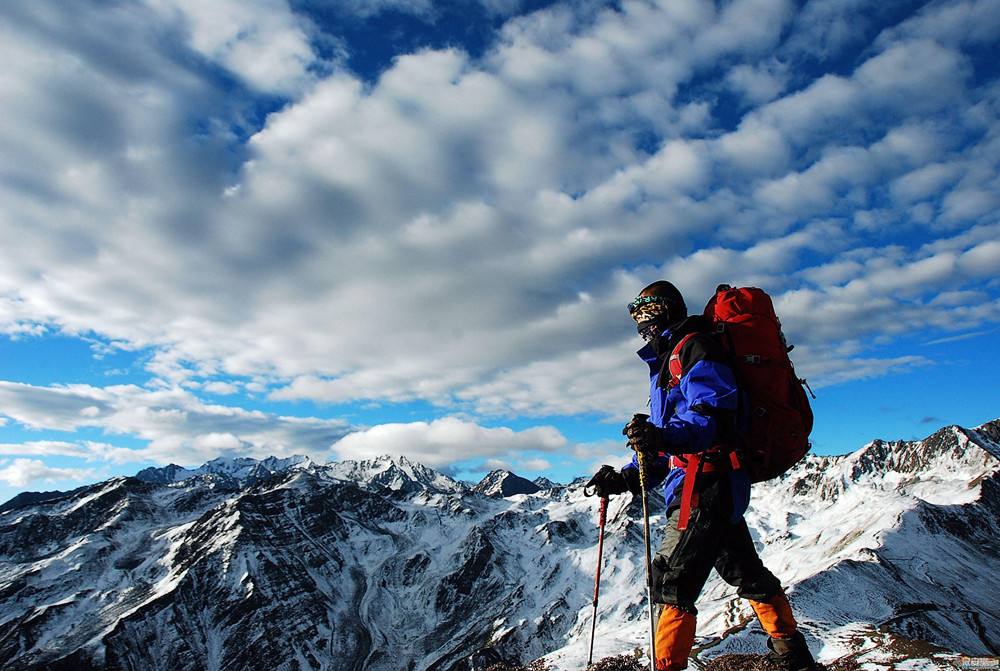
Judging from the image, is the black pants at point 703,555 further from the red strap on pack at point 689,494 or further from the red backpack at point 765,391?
the red backpack at point 765,391

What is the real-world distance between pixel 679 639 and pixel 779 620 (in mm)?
1727

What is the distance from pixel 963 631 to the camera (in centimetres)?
6994

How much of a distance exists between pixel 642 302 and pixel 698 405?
6.92ft

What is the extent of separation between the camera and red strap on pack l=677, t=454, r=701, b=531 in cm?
708

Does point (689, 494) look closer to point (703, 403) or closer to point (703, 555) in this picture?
point (703, 555)

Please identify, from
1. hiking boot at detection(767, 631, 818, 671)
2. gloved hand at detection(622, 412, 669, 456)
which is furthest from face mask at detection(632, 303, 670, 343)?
hiking boot at detection(767, 631, 818, 671)

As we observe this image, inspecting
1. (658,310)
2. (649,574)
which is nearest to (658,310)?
(658,310)

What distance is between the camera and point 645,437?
6.62 metres

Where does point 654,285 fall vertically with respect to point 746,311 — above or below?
above

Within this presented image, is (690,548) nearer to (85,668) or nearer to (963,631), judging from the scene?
(963,631)

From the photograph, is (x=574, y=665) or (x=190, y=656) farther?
(x=190, y=656)

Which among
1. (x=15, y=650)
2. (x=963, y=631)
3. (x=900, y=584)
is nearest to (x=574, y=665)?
(x=963, y=631)

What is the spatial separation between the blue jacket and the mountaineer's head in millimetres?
440

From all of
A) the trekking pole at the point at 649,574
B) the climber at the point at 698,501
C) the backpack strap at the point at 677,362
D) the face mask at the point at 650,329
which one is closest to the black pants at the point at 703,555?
the climber at the point at 698,501
